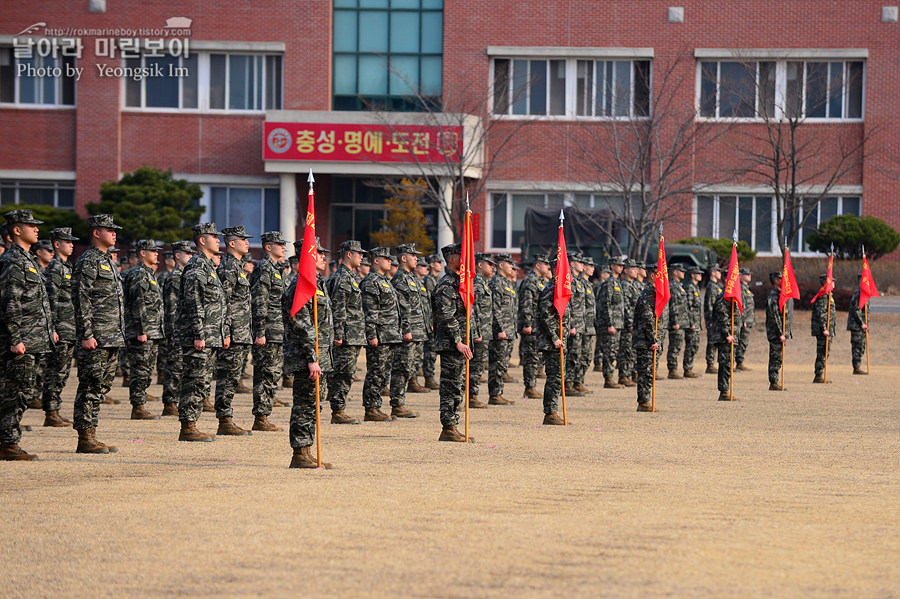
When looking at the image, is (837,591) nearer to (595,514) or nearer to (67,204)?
(595,514)

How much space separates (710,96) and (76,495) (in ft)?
110

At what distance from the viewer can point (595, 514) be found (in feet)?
27.6

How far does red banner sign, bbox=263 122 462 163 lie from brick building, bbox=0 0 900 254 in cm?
54

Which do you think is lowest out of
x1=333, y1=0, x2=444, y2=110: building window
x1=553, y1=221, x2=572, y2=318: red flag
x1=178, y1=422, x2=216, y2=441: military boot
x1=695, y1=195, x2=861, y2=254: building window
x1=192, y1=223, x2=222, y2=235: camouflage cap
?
x1=178, y1=422, x2=216, y2=441: military boot

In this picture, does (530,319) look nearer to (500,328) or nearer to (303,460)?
(500,328)

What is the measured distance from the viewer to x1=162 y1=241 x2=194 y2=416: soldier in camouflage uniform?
47.3ft

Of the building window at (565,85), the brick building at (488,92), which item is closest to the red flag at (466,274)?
the brick building at (488,92)

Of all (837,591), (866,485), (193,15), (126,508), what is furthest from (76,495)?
(193,15)

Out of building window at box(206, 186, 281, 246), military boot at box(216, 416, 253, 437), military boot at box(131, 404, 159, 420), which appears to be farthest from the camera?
building window at box(206, 186, 281, 246)

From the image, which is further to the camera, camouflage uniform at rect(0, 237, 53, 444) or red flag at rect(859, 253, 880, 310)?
red flag at rect(859, 253, 880, 310)

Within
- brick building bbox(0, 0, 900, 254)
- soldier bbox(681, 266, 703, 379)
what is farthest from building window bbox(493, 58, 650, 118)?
soldier bbox(681, 266, 703, 379)

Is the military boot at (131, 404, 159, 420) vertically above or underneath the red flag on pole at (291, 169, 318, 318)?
underneath

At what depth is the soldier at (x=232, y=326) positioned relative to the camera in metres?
12.9

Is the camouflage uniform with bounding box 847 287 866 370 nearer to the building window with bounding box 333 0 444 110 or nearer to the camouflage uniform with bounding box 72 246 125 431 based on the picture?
the camouflage uniform with bounding box 72 246 125 431
